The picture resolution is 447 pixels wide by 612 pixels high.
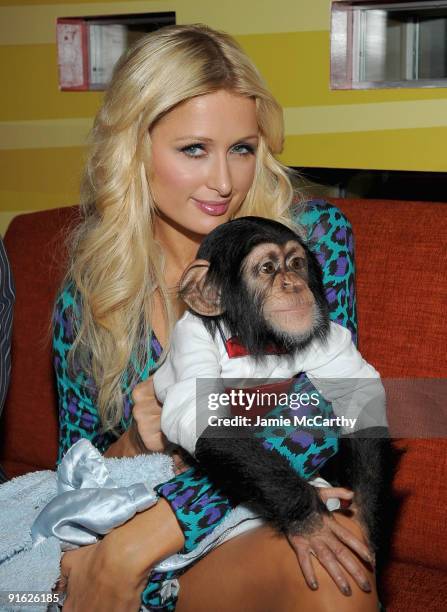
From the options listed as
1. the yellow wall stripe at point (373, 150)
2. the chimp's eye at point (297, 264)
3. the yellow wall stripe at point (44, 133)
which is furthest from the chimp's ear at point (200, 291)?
the yellow wall stripe at point (44, 133)

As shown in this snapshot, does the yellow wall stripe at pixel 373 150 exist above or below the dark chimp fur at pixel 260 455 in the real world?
above

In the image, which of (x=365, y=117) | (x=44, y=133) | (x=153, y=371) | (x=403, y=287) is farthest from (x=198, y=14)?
(x=153, y=371)

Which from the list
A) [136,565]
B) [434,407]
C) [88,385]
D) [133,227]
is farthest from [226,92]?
[136,565]

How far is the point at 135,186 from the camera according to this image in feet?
5.78

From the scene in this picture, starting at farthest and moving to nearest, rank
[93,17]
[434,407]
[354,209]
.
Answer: [93,17], [354,209], [434,407]

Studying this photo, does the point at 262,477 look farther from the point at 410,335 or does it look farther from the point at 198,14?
the point at 198,14

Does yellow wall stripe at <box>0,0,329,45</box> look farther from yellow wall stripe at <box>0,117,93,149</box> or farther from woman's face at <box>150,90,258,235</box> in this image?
woman's face at <box>150,90,258,235</box>

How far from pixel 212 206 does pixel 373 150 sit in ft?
1.87

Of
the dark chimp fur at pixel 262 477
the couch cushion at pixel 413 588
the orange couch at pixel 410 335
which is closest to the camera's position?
the dark chimp fur at pixel 262 477

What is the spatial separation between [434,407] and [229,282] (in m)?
0.65

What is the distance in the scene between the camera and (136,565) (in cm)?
139

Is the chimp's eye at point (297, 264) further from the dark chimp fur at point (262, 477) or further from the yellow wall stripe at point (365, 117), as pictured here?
the yellow wall stripe at point (365, 117)

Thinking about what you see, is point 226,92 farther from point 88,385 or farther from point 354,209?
point 88,385

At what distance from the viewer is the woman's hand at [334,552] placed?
4.18ft
